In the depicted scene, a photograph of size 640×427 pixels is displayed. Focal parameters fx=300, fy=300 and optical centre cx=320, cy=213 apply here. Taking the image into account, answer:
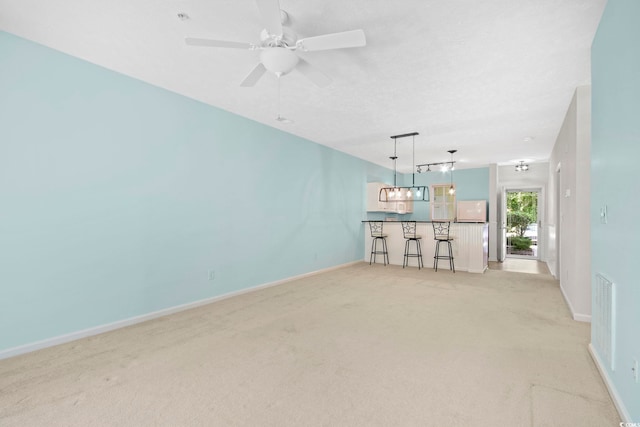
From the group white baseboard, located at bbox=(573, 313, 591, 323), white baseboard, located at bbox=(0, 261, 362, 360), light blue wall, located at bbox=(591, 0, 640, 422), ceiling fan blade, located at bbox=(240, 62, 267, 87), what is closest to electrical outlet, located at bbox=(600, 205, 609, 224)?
light blue wall, located at bbox=(591, 0, 640, 422)

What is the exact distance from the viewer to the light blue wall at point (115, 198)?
259 centimetres

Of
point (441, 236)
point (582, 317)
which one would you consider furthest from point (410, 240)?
point (582, 317)

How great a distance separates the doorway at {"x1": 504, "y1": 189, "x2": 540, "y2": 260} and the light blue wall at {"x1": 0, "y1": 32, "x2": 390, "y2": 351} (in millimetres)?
7971

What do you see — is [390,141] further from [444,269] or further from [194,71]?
[194,71]

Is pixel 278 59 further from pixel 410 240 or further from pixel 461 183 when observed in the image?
pixel 461 183

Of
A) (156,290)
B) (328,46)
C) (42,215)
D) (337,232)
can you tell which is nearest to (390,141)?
(337,232)

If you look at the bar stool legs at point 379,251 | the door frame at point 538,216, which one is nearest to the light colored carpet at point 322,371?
the bar stool legs at point 379,251

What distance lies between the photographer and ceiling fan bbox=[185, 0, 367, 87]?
6.47 ft

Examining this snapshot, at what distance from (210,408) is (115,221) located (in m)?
2.27

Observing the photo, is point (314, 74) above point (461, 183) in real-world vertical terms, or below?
above

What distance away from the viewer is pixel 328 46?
7.12 feet

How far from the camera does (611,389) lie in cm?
193

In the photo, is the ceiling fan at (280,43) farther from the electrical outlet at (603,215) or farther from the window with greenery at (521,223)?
the window with greenery at (521,223)

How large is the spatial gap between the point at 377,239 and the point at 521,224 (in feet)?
17.2
